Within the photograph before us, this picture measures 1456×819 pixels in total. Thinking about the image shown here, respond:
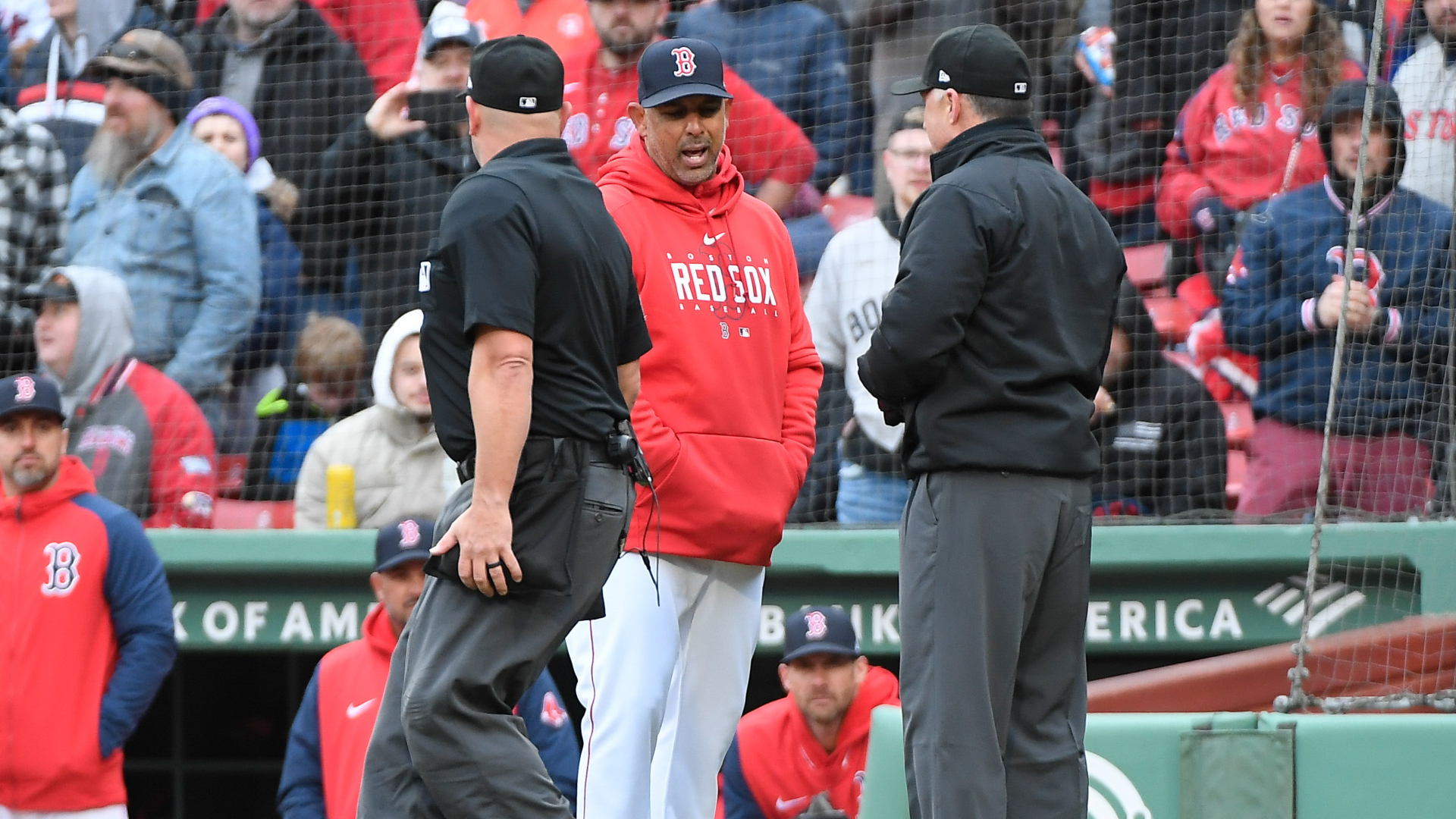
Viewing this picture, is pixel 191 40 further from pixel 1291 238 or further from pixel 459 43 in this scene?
pixel 1291 238

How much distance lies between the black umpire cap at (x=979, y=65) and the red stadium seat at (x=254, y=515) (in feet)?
12.1

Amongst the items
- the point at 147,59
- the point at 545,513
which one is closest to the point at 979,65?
the point at 545,513

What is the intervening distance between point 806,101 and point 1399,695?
317 cm

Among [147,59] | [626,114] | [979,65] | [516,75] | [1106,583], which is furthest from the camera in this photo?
[147,59]

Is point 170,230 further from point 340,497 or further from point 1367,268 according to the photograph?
point 1367,268

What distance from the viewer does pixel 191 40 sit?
732 centimetres

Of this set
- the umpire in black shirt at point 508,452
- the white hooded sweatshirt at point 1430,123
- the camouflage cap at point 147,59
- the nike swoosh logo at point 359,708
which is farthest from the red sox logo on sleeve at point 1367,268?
the camouflage cap at point 147,59

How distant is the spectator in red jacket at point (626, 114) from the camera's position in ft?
21.1

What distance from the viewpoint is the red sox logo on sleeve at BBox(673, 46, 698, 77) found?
3.88 meters

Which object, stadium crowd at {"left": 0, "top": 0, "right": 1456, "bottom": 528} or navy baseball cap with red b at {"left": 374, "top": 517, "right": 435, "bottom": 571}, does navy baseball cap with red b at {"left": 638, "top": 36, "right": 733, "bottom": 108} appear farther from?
stadium crowd at {"left": 0, "top": 0, "right": 1456, "bottom": 528}

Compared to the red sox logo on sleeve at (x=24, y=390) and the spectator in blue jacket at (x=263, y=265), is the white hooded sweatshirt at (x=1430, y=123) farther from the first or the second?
the red sox logo on sleeve at (x=24, y=390)

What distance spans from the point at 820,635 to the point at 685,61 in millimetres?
2232

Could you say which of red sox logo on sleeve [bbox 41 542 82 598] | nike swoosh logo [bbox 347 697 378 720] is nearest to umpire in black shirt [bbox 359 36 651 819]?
nike swoosh logo [bbox 347 697 378 720]

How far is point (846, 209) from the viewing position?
6402mm
